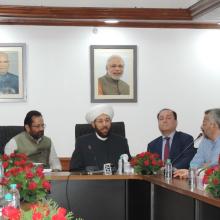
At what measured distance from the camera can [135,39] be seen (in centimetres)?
721

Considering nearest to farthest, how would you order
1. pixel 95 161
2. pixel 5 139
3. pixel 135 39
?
1. pixel 95 161
2. pixel 5 139
3. pixel 135 39

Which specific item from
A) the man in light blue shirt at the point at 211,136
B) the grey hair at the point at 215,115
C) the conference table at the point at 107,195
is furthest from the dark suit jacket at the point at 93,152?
the grey hair at the point at 215,115

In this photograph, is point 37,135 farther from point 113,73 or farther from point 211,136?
point 211,136

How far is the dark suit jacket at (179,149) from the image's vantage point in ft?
18.3

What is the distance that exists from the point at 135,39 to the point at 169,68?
53 centimetres

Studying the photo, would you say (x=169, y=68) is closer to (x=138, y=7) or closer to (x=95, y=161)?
(x=138, y=7)

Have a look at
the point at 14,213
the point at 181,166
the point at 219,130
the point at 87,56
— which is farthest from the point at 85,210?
the point at 14,213

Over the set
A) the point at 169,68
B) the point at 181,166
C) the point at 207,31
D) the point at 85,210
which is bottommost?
the point at 85,210

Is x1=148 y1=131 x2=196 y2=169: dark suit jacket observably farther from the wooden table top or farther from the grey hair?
the grey hair

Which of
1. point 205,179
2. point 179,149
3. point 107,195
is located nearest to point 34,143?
point 107,195

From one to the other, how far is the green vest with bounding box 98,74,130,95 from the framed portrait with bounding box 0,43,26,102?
90 centimetres

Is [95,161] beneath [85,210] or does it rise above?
above

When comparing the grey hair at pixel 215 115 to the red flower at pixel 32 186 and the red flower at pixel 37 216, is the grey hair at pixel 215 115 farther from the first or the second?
the red flower at pixel 37 216

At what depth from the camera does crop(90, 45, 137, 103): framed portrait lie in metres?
7.10
